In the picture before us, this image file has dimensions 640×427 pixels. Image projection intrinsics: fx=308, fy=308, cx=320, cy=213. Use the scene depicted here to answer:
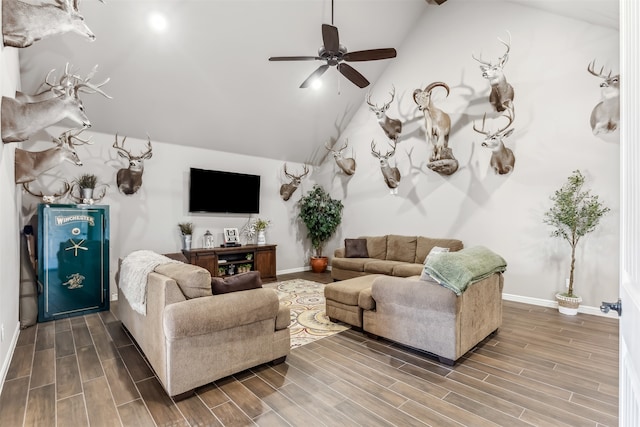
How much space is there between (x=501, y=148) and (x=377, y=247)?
2873 mm

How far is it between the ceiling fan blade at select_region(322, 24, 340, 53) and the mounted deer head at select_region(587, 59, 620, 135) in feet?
10.8

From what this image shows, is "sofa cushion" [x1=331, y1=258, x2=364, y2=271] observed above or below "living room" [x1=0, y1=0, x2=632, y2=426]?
below

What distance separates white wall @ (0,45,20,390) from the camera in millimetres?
2562

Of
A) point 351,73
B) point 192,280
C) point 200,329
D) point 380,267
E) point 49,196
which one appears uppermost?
point 351,73

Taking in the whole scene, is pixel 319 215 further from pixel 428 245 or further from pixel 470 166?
pixel 470 166

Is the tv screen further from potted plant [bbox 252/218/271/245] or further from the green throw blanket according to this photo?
the green throw blanket

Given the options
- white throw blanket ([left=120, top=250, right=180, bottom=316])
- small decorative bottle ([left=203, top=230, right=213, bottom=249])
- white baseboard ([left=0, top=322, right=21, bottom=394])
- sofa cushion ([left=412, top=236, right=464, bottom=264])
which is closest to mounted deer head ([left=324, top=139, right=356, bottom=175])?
sofa cushion ([left=412, top=236, right=464, bottom=264])

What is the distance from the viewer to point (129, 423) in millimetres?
2023

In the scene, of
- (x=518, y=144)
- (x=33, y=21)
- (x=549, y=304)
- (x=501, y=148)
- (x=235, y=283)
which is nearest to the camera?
(x=33, y=21)

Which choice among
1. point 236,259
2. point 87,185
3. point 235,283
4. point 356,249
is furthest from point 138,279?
point 356,249

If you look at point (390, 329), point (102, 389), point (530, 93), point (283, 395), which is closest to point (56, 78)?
point (102, 389)

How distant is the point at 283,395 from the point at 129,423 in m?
1.03

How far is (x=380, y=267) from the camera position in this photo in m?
5.61

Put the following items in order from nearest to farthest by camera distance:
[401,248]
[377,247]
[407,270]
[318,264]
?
[407,270], [401,248], [377,247], [318,264]
